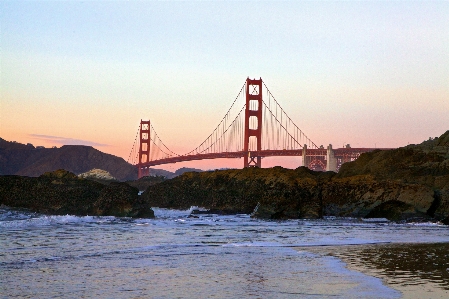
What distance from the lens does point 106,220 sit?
71.1 feet

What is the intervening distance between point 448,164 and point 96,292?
76.3 feet

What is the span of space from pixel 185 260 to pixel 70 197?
45.8ft

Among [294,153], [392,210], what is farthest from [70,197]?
[294,153]

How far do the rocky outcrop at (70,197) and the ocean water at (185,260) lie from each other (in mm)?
3463

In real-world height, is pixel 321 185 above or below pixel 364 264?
above

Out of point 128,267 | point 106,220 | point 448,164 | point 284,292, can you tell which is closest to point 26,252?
point 128,267

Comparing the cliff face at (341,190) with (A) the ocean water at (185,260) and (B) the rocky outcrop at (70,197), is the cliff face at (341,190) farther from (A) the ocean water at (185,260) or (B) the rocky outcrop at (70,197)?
(B) the rocky outcrop at (70,197)

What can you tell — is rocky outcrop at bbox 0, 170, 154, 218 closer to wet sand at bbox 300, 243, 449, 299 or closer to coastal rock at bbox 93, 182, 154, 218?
coastal rock at bbox 93, 182, 154, 218

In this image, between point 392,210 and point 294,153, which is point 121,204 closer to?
point 392,210

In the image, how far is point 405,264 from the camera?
10.7 metres

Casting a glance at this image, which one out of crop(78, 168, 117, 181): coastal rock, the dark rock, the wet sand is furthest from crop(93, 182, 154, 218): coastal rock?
crop(78, 168, 117, 181): coastal rock

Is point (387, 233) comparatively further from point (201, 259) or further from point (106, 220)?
point (106, 220)

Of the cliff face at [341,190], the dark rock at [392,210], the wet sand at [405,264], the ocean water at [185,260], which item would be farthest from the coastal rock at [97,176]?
the wet sand at [405,264]

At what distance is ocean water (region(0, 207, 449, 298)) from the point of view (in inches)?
320
